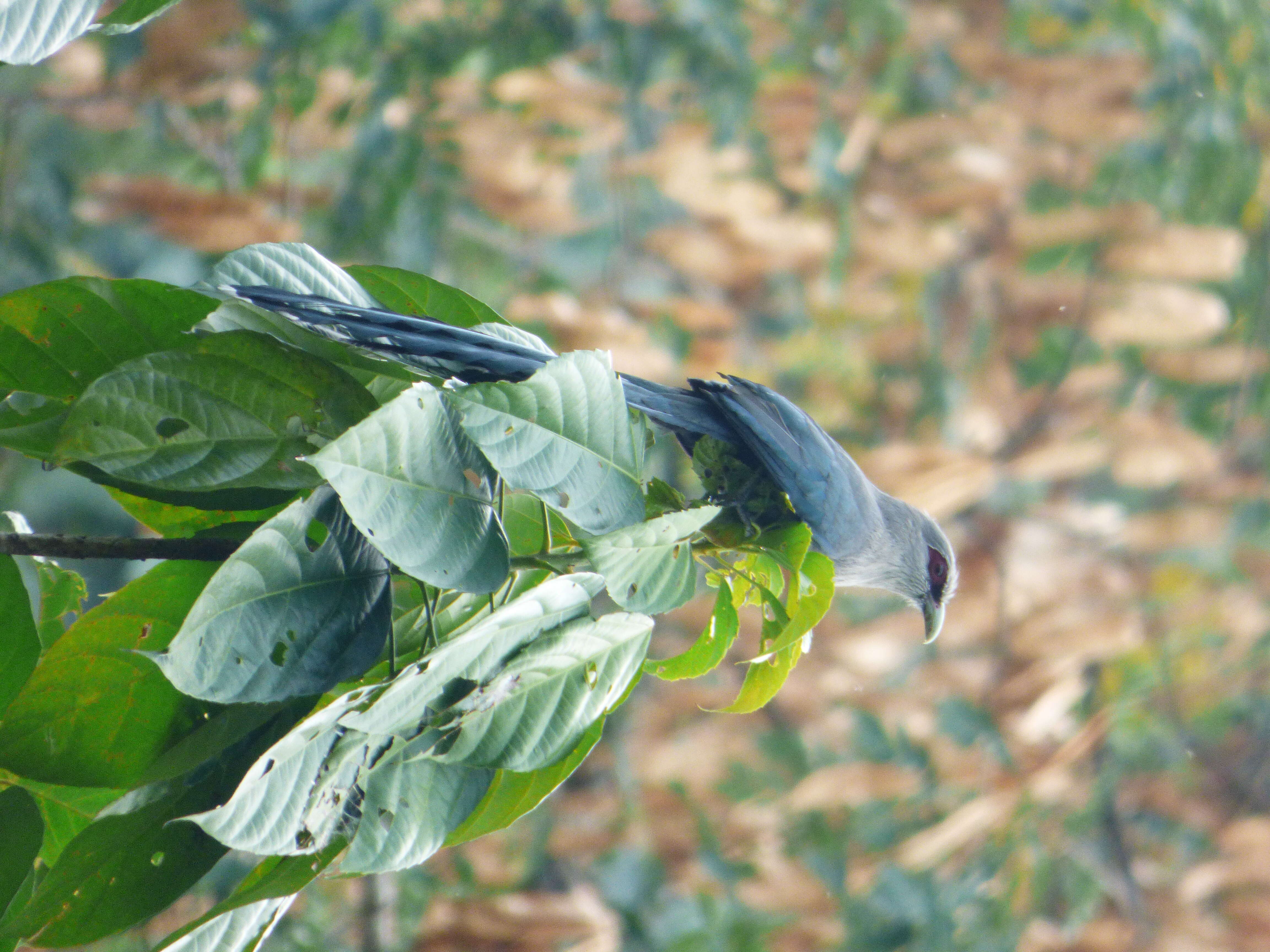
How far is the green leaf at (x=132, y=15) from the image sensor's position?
1.47ft

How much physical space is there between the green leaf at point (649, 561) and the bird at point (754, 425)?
0.38ft

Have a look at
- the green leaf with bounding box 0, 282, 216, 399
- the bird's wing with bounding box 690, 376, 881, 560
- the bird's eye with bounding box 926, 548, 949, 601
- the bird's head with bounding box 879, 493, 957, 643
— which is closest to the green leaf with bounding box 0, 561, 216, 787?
the green leaf with bounding box 0, 282, 216, 399

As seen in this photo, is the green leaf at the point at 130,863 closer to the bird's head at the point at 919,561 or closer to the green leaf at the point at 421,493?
the green leaf at the point at 421,493

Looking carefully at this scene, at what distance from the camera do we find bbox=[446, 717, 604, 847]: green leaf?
470 mm

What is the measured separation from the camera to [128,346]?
1.53 feet

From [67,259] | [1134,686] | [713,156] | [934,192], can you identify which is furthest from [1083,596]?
[67,259]

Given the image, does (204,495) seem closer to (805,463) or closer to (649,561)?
(649,561)

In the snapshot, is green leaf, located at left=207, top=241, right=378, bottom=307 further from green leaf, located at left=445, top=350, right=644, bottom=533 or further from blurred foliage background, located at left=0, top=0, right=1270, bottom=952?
blurred foliage background, located at left=0, top=0, right=1270, bottom=952

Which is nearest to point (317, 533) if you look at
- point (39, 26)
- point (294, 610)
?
point (294, 610)

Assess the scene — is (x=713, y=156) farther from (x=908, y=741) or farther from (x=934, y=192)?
(x=908, y=741)

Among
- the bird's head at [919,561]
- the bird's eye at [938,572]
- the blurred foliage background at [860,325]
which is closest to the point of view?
the bird's head at [919,561]

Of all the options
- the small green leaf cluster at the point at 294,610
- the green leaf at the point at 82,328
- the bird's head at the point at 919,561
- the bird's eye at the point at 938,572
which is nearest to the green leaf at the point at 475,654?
the small green leaf cluster at the point at 294,610

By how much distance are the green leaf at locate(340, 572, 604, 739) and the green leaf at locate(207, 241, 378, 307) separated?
185mm

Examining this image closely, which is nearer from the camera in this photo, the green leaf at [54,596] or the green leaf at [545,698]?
the green leaf at [545,698]
